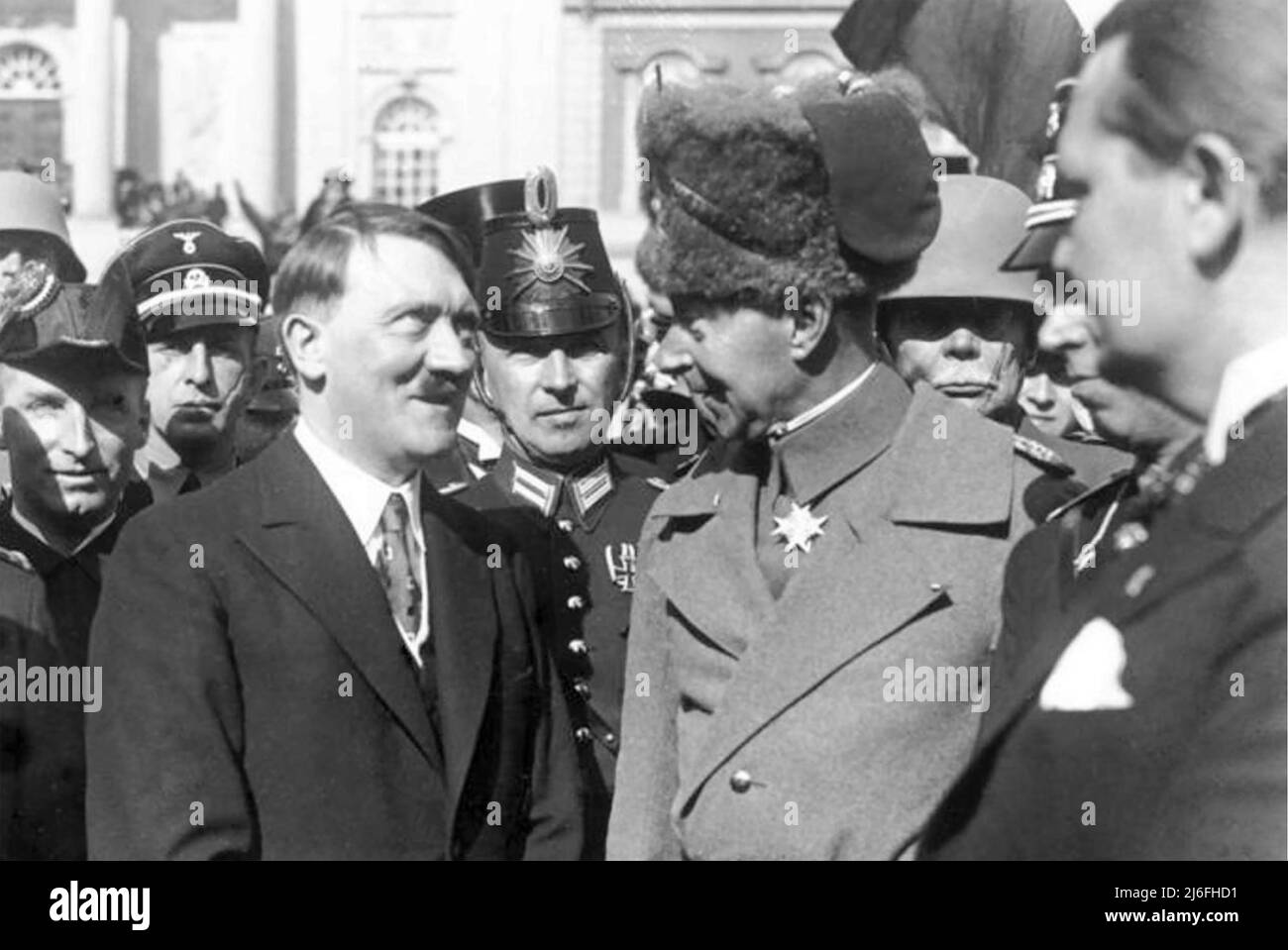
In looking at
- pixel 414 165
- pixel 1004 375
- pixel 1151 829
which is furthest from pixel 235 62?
pixel 1151 829

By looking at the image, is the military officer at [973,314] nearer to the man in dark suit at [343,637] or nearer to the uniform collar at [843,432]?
the uniform collar at [843,432]

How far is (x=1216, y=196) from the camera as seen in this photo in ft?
8.15

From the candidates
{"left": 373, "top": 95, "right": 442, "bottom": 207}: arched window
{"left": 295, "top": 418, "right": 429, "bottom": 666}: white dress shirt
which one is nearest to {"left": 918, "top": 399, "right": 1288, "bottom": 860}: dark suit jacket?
{"left": 295, "top": 418, "right": 429, "bottom": 666}: white dress shirt

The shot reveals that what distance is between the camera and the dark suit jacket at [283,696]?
3.00 m

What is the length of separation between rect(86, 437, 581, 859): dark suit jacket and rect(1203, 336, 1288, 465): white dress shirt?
1212 mm

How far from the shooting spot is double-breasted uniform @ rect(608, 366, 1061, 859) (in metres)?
3.02

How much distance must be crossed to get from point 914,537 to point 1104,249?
622 millimetres

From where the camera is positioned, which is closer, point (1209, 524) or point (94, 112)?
point (1209, 524)

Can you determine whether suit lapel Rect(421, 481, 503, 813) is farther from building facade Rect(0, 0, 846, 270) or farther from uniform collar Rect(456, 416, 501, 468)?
uniform collar Rect(456, 416, 501, 468)

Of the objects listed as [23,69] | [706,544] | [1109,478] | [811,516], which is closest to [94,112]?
[23,69]

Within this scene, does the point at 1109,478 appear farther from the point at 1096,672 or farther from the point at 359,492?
the point at 359,492

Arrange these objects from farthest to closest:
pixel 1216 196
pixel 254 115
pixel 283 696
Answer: pixel 254 115 → pixel 283 696 → pixel 1216 196

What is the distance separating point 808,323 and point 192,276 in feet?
5.26

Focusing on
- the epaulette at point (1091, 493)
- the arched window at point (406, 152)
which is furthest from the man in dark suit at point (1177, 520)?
the arched window at point (406, 152)
